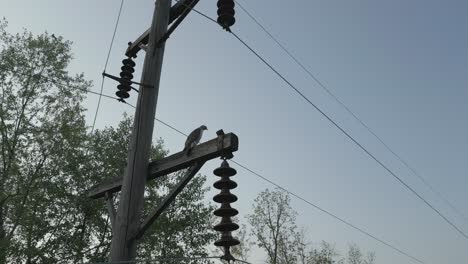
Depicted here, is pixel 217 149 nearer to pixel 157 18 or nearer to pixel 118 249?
pixel 118 249

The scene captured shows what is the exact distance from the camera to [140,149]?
4598 mm

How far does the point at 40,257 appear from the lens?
14.3 metres

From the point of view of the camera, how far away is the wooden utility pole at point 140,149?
4157 millimetres

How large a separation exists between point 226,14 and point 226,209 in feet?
7.92

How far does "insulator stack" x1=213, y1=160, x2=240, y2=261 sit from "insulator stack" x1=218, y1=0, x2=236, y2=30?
1.85 m

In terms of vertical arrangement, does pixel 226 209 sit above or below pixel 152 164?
below

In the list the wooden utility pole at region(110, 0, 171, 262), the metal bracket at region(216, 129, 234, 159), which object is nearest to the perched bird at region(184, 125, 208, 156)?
the metal bracket at region(216, 129, 234, 159)

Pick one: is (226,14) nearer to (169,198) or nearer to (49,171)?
(169,198)

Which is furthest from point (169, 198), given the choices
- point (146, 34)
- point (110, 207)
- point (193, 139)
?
point (146, 34)

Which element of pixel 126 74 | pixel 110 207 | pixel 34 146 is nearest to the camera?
pixel 110 207

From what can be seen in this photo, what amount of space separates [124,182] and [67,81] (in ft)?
42.5

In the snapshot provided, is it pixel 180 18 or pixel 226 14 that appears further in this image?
pixel 180 18

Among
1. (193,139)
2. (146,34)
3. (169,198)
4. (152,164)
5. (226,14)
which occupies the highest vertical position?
(146,34)

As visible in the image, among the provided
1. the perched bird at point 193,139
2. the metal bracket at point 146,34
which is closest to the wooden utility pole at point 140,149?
the metal bracket at point 146,34
